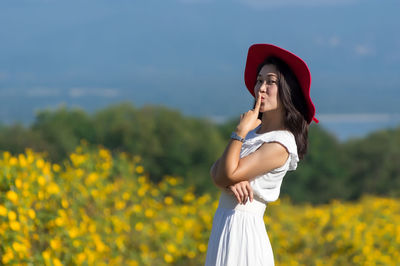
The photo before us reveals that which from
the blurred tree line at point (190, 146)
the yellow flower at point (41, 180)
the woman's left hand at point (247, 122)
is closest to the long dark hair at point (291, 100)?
the woman's left hand at point (247, 122)

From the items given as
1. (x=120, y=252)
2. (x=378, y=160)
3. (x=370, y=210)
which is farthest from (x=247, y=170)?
(x=378, y=160)

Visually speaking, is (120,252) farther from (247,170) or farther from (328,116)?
(328,116)

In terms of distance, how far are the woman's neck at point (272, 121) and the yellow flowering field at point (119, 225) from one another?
173 centimetres

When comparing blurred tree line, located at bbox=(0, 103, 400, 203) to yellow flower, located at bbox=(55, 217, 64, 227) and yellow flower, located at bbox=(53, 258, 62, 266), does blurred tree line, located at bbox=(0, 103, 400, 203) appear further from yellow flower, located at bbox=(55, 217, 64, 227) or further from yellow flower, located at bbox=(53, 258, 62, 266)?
yellow flower, located at bbox=(53, 258, 62, 266)

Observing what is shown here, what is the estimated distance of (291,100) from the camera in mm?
2117

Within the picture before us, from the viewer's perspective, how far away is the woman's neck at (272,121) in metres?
2.15

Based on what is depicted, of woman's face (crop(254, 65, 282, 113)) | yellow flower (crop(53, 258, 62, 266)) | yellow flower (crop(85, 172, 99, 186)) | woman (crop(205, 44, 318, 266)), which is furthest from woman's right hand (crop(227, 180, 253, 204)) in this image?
yellow flower (crop(85, 172, 99, 186))

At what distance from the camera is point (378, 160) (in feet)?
65.0

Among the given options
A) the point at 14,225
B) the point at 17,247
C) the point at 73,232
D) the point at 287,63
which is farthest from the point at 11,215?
the point at 287,63

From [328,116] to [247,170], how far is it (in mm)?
159798

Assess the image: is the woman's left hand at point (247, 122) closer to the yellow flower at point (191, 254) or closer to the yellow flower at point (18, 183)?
the yellow flower at point (18, 183)

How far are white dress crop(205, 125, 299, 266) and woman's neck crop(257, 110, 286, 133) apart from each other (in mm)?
45

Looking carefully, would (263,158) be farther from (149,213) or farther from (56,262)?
(149,213)

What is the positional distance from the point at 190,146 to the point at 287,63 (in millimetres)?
15101
